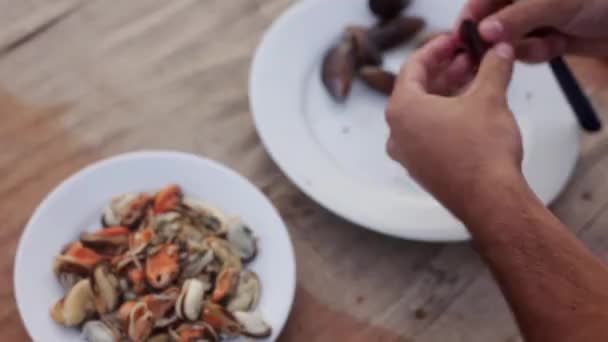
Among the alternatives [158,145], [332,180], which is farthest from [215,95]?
[332,180]

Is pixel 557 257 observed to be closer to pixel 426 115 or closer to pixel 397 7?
pixel 426 115

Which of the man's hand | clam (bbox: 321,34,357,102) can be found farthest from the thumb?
clam (bbox: 321,34,357,102)

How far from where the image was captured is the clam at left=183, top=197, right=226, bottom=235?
71 centimetres

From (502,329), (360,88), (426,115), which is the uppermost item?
(426,115)

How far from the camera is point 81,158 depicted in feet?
2.67

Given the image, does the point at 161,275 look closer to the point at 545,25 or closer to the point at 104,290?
the point at 104,290

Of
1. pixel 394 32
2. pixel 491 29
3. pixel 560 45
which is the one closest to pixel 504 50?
pixel 491 29

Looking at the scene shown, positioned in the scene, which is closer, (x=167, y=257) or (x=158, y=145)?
(x=167, y=257)

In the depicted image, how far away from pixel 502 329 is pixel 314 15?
1.36 feet

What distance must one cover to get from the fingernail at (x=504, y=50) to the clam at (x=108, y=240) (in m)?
0.37

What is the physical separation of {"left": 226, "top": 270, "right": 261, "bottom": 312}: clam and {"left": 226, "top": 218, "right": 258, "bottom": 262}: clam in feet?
0.06

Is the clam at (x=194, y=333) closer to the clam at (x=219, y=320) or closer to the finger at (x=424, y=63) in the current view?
the clam at (x=219, y=320)

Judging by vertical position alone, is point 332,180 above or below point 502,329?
above

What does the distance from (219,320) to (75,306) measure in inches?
4.8
